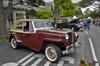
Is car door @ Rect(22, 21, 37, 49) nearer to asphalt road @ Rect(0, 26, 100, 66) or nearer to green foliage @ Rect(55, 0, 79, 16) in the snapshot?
asphalt road @ Rect(0, 26, 100, 66)

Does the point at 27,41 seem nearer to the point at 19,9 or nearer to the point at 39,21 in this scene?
the point at 39,21

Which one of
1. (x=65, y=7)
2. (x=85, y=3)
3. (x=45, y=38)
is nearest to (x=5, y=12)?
(x=45, y=38)

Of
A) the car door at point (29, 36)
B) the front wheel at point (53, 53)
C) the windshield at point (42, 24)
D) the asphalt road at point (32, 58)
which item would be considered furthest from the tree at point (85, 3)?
the front wheel at point (53, 53)

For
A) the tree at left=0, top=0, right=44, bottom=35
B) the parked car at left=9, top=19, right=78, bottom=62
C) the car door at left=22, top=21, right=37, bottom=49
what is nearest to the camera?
the parked car at left=9, top=19, right=78, bottom=62

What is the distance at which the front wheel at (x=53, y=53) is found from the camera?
8.46m

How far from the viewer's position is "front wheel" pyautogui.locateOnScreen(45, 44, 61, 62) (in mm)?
8461

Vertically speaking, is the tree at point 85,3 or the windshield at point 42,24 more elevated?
the windshield at point 42,24

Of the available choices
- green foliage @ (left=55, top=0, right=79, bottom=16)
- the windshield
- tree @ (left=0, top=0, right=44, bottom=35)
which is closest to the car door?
the windshield

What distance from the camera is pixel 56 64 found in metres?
8.31

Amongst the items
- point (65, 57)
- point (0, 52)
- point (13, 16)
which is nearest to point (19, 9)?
point (13, 16)

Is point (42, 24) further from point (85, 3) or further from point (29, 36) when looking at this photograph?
point (85, 3)

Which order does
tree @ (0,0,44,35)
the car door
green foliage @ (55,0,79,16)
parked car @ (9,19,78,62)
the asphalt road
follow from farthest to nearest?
green foliage @ (55,0,79,16)
tree @ (0,0,44,35)
the car door
parked car @ (9,19,78,62)
the asphalt road

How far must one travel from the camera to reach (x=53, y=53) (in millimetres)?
8719

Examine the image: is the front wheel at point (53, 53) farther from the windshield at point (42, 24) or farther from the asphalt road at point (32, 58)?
the windshield at point (42, 24)
